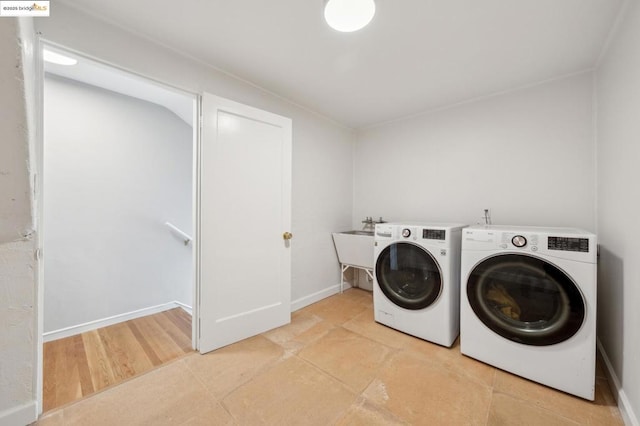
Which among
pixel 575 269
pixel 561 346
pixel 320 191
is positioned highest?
pixel 320 191

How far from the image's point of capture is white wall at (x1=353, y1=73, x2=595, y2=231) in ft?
6.31

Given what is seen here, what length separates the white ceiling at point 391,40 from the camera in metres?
1.33

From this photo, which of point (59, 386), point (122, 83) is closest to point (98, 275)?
point (59, 386)

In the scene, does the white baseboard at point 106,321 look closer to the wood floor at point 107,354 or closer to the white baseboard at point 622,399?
the wood floor at point 107,354

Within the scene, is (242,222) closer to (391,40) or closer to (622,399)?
(391,40)


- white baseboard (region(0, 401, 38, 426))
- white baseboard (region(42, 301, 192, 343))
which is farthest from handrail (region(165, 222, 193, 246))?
white baseboard (region(0, 401, 38, 426))

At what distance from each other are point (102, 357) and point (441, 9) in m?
3.21

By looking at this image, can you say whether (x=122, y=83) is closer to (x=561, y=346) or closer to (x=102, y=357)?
(x=102, y=357)

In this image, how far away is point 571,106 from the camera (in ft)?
6.34

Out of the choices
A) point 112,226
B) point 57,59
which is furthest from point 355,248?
point 57,59

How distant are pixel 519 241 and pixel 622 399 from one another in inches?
35.6

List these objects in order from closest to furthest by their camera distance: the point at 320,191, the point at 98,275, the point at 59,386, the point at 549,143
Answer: the point at 59,386
the point at 549,143
the point at 98,275
the point at 320,191

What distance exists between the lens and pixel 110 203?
7.44ft

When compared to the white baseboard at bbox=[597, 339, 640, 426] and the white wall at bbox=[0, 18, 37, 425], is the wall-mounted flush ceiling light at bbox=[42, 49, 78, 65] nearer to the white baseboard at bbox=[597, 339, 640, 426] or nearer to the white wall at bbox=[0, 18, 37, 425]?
the white wall at bbox=[0, 18, 37, 425]
